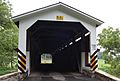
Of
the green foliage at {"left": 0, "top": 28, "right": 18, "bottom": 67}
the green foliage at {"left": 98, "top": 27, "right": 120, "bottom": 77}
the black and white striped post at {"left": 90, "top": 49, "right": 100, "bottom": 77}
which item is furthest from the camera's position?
the green foliage at {"left": 98, "top": 27, "right": 120, "bottom": 77}

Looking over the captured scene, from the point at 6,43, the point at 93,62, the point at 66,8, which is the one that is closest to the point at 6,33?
the point at 6,43

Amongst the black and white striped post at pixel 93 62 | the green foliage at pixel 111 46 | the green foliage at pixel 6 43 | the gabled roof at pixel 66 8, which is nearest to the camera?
the gabled roof at pixel 66 8

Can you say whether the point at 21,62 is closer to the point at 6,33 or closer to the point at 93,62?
the point at 93,62

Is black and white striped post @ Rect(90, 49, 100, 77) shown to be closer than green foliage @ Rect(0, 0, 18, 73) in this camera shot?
Yes

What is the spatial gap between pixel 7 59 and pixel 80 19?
910cm

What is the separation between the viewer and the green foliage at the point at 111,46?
17078 millimetres

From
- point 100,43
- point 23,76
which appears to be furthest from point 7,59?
point 23,76

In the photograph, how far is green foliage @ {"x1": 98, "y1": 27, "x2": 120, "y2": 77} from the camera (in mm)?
17078

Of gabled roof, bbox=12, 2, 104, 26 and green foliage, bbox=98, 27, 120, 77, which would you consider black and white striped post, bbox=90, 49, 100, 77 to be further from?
green foliage, bbox=98, 27, 120, 77

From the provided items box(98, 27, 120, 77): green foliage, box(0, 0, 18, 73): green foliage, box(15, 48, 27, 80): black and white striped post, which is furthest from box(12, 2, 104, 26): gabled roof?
box(98, 27, 120, 77): green foliage

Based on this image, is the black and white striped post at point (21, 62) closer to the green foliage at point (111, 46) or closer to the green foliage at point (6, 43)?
the green foliage at point (6, 43)


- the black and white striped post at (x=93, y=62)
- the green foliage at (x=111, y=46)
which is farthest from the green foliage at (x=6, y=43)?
the black and white striped post at (x=93, y=62)

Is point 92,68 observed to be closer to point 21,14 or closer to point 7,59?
point 21,14

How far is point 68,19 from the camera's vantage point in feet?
29.6
